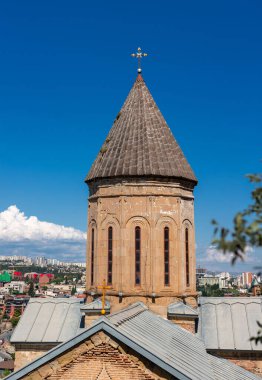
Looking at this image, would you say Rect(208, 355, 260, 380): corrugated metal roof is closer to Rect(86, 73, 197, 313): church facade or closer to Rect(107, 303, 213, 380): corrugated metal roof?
Rect(107, 303, 213, 380): corrugated metal roof

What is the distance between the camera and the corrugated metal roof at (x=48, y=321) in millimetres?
14859

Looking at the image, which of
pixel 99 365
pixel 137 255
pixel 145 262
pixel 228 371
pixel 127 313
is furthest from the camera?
pixel 137 255

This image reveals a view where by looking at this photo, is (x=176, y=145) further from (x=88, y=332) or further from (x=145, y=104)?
(x=88, y=332)

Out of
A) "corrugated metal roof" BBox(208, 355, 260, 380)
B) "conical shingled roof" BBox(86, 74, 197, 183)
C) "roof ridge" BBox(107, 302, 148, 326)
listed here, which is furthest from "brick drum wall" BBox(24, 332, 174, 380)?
"conical shingled roof" BBox(86, 74, 197, 183)

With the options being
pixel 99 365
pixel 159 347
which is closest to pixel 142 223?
pixel 159 347

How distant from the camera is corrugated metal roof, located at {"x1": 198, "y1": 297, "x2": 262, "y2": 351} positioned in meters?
14.0

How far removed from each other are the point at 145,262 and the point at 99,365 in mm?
6449

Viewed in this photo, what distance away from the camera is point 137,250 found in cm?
1548

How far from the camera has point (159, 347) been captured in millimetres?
9750

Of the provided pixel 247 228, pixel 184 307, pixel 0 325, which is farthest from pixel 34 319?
pixel 0 325

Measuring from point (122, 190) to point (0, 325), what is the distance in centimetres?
10069

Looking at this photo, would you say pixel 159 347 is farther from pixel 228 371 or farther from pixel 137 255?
pixel 137 255

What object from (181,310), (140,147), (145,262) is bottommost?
(181,310)

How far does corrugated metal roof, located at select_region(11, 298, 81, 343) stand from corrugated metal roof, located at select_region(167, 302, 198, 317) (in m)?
2.94
